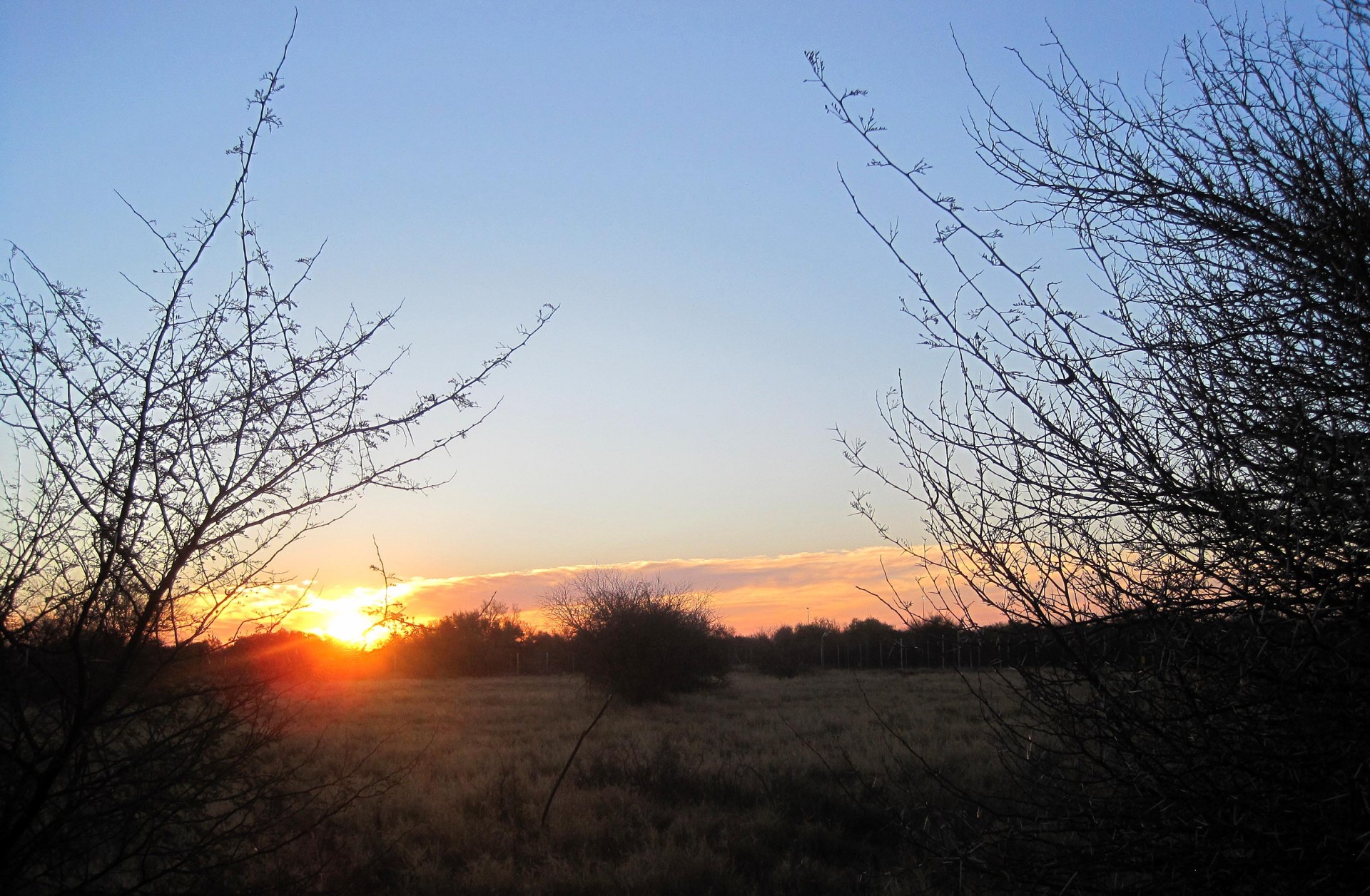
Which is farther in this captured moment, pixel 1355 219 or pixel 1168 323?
pixel 1168 323

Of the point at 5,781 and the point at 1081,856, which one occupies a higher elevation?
the point at 5,781

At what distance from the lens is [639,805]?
10680 mm

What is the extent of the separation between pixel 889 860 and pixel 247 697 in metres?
7.48

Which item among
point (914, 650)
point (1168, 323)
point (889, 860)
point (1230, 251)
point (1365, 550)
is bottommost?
point (889, 860)

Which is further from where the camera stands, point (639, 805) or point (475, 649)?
point (475, 649)

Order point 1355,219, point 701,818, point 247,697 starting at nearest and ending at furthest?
1. point 1355,219
2. point 247,697
3. point 701,818

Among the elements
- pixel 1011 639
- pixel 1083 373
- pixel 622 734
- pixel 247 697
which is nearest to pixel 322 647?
pixel 247 697

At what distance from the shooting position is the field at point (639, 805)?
7652 mm

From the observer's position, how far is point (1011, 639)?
3109 millimetres

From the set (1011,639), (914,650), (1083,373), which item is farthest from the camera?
(914,650)

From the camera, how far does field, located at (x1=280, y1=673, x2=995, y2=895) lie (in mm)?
7652

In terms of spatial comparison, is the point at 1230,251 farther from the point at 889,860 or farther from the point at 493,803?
the point at 493,803

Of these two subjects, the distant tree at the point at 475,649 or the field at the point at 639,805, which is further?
the distant tree at the point at 475,649

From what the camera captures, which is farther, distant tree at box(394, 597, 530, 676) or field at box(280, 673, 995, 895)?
distant tree at box(394, 597, 530, 676)
